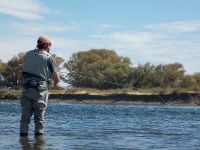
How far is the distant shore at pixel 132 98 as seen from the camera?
7188 centimetres

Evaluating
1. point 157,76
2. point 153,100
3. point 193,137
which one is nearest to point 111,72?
point 157,76

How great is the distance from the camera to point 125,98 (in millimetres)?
75250

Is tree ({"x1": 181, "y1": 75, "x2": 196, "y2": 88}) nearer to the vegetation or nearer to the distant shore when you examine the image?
the vegetation

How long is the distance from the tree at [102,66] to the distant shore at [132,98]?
3649mm

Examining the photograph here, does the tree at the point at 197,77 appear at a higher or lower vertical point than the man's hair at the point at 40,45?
higher

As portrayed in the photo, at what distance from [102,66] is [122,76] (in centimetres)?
941

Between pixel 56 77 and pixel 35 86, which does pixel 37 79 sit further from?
pixel 56 77

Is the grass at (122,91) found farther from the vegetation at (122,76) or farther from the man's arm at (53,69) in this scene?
the man's arm at (53,69)

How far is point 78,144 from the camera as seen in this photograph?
948cm

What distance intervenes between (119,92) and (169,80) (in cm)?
1657

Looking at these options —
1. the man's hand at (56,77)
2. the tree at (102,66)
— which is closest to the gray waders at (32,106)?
the man's hand at (56,77)

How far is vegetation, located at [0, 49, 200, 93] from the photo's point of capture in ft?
268

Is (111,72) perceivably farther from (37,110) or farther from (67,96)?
(37,110)

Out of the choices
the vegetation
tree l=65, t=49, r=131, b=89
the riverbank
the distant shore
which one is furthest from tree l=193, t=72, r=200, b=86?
the distant shore
